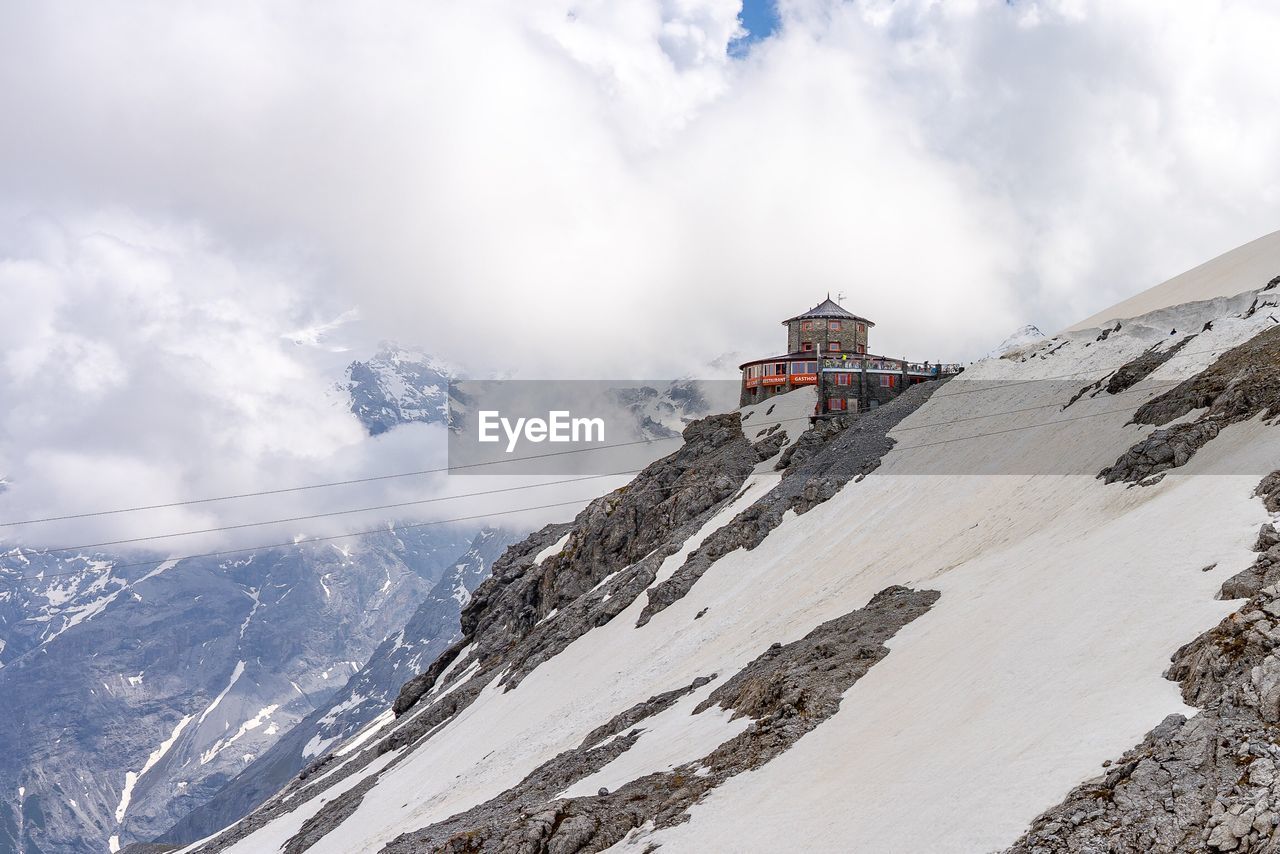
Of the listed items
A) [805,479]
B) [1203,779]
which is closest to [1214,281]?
[805,479]

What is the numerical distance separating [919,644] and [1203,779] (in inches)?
649

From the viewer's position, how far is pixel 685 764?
35.0m

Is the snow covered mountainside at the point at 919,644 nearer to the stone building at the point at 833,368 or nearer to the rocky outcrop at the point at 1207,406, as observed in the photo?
the rocky outcrop at the point at 1207,406

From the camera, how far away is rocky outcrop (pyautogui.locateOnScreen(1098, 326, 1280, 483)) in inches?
1692

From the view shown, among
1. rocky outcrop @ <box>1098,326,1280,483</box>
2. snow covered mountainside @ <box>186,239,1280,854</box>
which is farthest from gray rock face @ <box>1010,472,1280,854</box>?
rocky outcrop @ <box>1098,326,1280,483</box>

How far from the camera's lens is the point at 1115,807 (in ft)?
67.9

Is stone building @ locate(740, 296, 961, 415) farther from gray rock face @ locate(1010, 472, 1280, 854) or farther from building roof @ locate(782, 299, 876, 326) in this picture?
gray rock face @ locate(1010, 472, 1280, 854)

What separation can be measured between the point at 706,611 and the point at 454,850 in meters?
29.9

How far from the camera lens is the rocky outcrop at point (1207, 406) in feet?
141

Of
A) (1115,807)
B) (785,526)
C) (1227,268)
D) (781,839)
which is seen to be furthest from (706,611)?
(1227,268)

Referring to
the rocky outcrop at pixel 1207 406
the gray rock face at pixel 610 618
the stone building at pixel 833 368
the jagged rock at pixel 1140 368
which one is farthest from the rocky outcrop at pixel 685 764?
the stone building at pixel 833 368

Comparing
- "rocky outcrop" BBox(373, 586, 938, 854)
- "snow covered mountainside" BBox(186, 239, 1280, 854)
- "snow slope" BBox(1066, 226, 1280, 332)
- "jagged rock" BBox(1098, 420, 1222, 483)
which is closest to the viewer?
"snow covered mountainside" BBox(186, 239, 1280, 854)

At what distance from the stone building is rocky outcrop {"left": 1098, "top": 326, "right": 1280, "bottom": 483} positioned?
1617 inches

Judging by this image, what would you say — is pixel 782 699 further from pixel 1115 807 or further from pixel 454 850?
pixel 1115 807
